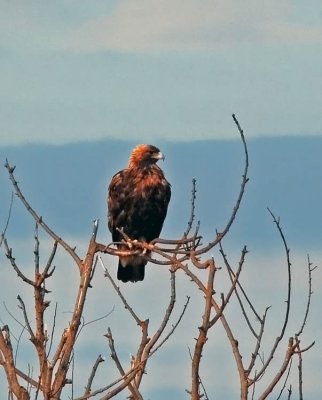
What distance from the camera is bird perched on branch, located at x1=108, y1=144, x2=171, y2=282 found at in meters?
11.9

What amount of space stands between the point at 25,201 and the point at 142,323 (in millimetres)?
1050

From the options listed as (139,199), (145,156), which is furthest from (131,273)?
(145,156)

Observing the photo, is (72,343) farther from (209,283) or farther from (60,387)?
(209,283)

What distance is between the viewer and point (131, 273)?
41.3ft

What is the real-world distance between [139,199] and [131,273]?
3.54 feet

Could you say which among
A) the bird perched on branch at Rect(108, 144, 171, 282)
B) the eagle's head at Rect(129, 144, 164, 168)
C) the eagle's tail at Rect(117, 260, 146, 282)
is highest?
the eagle's head at Rect(129, 144, 164, 168)

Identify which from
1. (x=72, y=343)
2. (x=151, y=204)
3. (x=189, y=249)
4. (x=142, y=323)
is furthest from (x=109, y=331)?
(x=151, y=204)

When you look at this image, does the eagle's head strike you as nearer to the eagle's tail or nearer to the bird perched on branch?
the bird perched on branch

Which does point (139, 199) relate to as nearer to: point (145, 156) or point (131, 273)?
point (145, 156)

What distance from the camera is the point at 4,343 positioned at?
584 centimetres

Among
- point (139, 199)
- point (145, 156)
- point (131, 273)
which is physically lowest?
point (131, 273)

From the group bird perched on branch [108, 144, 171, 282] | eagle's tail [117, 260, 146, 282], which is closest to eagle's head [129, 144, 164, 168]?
bird perched on branch [108, 144, 171, 282]

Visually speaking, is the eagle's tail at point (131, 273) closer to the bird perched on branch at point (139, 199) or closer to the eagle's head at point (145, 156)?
the bird perched on branch at point (139, 199)

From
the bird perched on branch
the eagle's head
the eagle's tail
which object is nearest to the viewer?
the bird perched on branch
